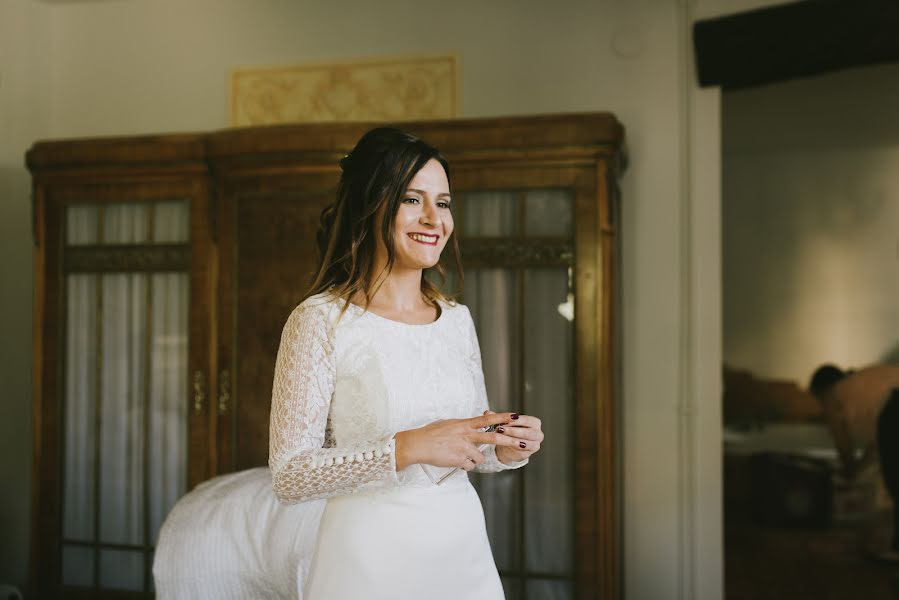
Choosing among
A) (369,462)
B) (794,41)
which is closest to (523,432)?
(369,462)

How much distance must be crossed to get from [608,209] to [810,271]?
4277 millimetres

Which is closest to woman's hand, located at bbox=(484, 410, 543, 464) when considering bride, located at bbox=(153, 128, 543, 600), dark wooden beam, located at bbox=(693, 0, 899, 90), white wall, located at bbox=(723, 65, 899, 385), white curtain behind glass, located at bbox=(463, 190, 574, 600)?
bride, located at bbox=(153, 128, 543, 600)

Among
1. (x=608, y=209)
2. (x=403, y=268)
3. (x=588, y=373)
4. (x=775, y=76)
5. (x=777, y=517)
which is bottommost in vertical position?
(x=777, y=517)

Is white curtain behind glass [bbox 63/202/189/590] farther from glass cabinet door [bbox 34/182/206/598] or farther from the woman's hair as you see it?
the woman's hair

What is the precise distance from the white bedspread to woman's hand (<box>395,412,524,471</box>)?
1.34 meters

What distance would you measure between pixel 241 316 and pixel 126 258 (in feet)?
2.07

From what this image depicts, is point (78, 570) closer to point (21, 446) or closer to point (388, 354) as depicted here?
point (21, 446)

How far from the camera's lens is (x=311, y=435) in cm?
132

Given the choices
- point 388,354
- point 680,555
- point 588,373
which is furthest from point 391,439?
point 680,555

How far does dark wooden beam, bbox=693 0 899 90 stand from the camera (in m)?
3.16

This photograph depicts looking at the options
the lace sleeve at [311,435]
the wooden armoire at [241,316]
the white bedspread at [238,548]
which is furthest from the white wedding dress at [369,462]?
the wooden armoire at [241,316]

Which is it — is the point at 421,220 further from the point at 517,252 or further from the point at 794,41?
the point at 794,41

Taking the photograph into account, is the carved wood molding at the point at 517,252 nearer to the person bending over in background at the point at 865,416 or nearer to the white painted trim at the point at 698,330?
the white painted trim at the point at 698,330

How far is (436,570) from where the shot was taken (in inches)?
53.9
